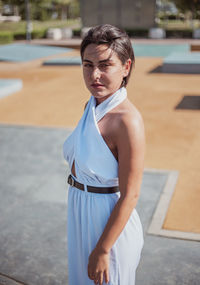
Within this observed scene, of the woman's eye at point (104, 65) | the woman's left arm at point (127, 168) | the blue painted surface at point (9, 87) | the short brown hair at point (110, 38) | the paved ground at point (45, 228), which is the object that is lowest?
the blue painted surface at point (9, 87)

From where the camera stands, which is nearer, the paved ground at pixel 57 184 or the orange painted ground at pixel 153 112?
the paved ground at pixel 57 184

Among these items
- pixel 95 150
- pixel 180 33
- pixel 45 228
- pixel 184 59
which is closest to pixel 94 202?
pixel 95 150

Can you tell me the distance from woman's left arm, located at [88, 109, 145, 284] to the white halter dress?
5.0 inches

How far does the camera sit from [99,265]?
2.05 meters

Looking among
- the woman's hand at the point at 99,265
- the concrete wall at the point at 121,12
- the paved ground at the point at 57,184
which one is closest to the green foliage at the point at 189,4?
the concrete wall at the point at 121,12

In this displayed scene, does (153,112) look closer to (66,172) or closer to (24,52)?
(66,172)

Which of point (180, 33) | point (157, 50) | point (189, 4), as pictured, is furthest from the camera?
point (189, 4)

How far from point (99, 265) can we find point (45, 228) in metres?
2.85

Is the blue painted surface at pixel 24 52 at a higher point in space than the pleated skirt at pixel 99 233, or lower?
lower

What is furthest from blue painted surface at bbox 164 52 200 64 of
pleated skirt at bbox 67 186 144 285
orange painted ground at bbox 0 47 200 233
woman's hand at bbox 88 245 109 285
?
woman's hand at bbox 88 245 109 285

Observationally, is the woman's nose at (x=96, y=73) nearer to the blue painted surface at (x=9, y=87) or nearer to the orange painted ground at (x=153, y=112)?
the orange painted ground at (x=153, y=112)

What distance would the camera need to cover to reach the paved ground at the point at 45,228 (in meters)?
3.82

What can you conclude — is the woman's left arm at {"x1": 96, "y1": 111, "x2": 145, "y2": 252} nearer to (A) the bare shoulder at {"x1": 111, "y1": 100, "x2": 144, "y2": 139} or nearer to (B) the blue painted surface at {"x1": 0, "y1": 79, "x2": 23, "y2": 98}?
(A) the bare shoulder at {"x1": 111, "y1": 100, "x2": 144, "y2": 139}

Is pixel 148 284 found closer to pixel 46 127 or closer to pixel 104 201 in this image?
pixel 104 201
